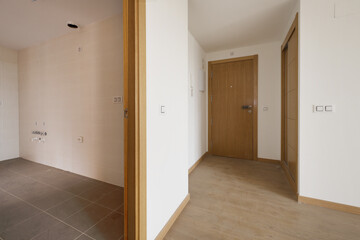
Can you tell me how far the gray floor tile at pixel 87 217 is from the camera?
4.66 ft

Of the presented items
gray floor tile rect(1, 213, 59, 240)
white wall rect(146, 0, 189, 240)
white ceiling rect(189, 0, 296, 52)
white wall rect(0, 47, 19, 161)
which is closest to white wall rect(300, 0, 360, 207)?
white ceiling rect(189, 0, 296, 52)

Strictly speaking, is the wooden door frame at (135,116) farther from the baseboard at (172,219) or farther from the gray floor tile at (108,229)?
the gray floor tile at (108,229)

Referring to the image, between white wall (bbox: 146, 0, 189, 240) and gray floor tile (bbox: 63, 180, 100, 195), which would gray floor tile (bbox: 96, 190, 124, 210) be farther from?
white wall (bbox: 146, 0, 189, 240)

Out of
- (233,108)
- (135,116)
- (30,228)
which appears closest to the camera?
(135,116)

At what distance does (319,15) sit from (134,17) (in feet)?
6.76

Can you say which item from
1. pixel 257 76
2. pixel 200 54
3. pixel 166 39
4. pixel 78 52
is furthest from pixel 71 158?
pixel 257 76

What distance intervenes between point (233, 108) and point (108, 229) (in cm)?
306

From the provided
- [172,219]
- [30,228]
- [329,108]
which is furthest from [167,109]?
[329,108]

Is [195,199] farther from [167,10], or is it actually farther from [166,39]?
[167,10]

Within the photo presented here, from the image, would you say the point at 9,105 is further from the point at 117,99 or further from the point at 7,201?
the point at 117,99

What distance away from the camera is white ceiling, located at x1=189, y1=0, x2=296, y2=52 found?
198 cm

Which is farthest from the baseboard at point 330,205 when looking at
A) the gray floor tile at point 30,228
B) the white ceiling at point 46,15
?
the white ceiling at point 46,15

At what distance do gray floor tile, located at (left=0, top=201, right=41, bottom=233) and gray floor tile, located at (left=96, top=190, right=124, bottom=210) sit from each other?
0.62 metres

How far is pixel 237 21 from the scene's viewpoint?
234 centimetres
